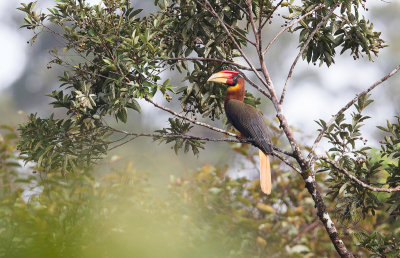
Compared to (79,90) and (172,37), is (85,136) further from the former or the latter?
(172,37)

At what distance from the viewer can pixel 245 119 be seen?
4324 mm

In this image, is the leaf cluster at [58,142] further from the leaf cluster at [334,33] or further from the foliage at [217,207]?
the leaf cluster at [334,33]

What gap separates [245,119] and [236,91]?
9.8 inches

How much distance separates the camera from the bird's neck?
171 inches

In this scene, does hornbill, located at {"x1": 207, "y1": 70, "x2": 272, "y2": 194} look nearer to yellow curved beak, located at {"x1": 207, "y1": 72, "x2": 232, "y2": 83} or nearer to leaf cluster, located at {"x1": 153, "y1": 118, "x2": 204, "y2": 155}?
yellow curved beak, located at {"x1": 207, "y1": 72, "x2": 232, "y2": 83}

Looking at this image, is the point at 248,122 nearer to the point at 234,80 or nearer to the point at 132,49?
the point at 234,80

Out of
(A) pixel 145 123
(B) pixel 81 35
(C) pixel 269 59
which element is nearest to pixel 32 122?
(B) pixel 81 35

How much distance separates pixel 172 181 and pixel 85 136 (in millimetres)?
2134

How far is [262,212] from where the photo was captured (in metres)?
6.66

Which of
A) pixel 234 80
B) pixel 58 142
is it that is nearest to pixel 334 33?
pixel 234 80

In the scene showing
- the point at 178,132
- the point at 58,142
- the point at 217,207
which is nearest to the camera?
the point at 58,142

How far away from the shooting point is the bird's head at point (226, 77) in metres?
4.28

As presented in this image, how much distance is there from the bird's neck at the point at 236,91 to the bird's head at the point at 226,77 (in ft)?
0.14

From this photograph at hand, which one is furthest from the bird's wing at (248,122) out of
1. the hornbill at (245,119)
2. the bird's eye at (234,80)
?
the bird's eye at (234,80)
